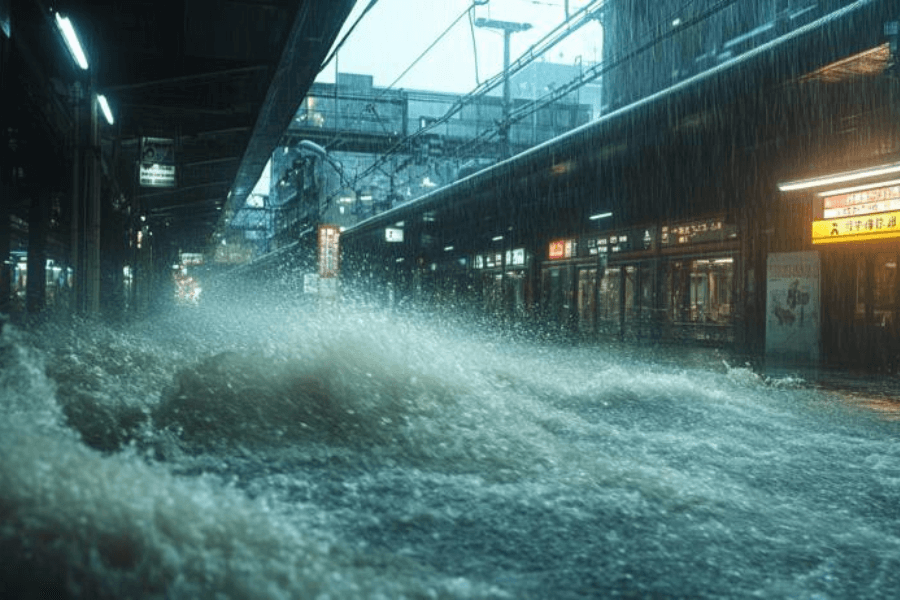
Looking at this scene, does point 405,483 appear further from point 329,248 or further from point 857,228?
point 329,248

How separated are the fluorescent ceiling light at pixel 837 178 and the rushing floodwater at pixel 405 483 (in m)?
4.29

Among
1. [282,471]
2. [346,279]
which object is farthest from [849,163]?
[346,279]

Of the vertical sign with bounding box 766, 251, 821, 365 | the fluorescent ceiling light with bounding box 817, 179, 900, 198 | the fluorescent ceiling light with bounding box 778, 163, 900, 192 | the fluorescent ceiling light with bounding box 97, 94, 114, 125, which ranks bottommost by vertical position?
the vertical sign with bounding box 766, 251, 821, 365

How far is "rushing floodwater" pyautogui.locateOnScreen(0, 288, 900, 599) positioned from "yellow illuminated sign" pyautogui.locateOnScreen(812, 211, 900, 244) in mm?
4493

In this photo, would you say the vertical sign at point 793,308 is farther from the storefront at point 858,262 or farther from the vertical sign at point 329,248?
the vertical sign at point 329,248

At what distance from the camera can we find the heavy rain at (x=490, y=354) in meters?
2.49


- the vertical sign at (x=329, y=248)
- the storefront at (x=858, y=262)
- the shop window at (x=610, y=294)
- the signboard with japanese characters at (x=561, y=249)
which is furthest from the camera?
the vertical sign at (x=329, y=248)

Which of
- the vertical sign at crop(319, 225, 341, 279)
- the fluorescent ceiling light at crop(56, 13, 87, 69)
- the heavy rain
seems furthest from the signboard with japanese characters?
the fluorescent ceiling light at crop(56, 13, 87, 69)

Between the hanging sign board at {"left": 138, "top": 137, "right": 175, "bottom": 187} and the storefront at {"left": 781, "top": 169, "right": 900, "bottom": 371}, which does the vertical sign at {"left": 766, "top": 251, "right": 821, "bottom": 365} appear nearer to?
the storefront at {"left": 781, "top": 169, "right": 900, "bottom": 371}

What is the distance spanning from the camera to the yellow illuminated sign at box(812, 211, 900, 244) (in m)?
10.7

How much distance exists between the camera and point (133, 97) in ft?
36.3

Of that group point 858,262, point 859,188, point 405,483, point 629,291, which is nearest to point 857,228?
point 859,188

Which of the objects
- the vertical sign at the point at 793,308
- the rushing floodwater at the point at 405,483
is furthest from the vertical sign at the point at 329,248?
the rushing floodwater at the point at 405,483

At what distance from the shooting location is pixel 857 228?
1133cm
